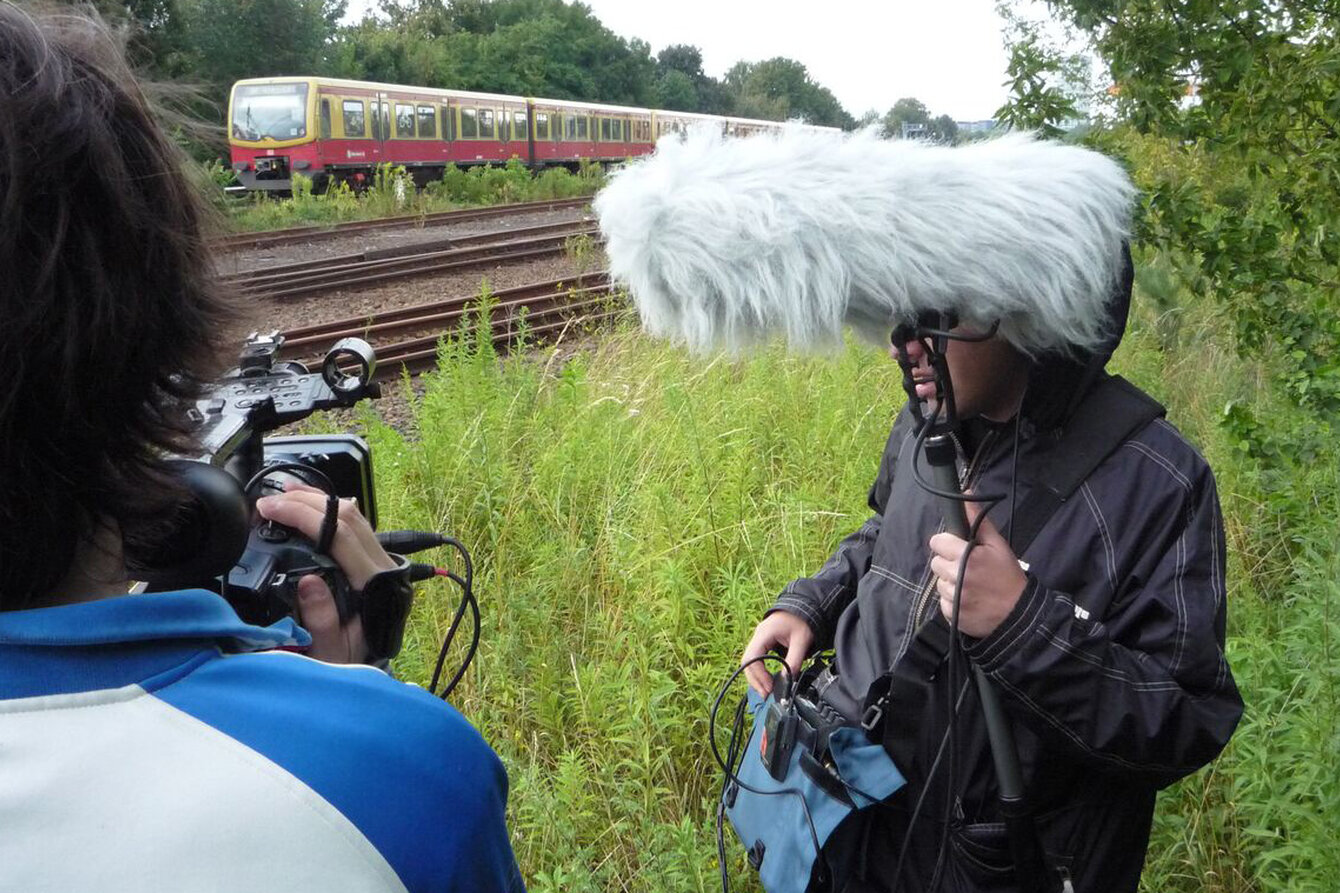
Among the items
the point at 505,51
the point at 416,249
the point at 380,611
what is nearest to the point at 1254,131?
the point at 380,611

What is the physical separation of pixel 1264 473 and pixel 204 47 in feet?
130

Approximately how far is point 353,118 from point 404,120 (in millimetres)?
1622

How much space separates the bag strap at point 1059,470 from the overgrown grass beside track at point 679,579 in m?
1.00

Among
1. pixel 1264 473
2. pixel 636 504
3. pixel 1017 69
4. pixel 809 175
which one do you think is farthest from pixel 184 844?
pixel 1264 473

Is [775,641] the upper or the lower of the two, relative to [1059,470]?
lower

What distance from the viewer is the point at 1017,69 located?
11.1ft

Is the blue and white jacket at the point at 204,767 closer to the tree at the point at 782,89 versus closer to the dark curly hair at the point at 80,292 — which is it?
the dark curly hair at the point at 80,292

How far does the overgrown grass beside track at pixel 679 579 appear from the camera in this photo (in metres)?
2.76

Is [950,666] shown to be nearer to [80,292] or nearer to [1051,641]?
[1051,641]

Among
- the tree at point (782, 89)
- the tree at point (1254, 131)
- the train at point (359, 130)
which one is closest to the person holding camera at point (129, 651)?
the tree at point (1254, 131)

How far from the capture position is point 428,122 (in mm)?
25078

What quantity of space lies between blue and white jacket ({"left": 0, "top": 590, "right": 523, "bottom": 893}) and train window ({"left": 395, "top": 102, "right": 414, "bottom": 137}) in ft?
81.7

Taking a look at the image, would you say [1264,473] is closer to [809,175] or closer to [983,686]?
[983,686]

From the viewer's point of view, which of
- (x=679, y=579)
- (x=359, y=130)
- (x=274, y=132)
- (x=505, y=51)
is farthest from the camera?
(x=505, y=51)
